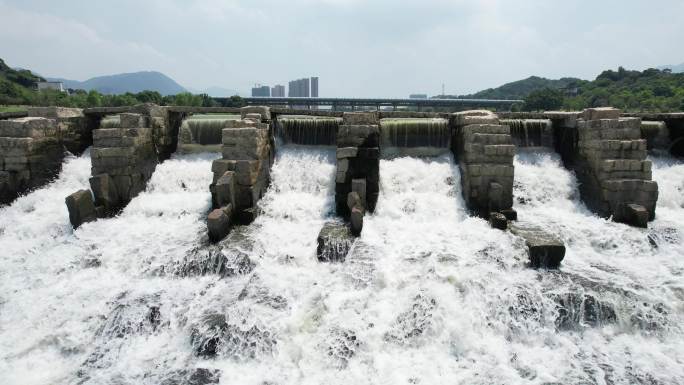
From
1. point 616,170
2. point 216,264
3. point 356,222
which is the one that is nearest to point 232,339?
point 216,264

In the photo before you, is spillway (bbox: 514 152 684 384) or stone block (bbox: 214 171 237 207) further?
stone block (bbox: 214 171 237 207)

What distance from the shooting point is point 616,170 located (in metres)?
8.86

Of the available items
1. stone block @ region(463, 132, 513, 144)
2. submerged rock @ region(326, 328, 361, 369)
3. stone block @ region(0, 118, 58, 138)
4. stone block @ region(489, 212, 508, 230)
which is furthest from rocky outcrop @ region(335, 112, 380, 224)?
stone block @ region(0, 118, 58, 138)

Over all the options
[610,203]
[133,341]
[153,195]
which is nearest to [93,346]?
[133,341]

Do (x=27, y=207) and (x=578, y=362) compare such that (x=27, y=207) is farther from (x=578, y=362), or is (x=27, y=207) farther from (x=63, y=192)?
(x=578, y=362)

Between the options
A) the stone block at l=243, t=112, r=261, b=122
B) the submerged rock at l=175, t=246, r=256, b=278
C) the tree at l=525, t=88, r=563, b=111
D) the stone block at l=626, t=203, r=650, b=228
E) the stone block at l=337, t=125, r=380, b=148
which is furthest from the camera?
the tree at l=525, t=88, r=563, b=111

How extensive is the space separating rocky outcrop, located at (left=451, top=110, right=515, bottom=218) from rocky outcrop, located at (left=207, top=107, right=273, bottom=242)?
4900 mm

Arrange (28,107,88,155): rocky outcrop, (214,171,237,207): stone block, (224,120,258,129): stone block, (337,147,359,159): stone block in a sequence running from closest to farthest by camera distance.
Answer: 1. (214,171,237,207): stone block
2. (337,147,359,159): stone block
3. (224,120,258,129): stone block
4. (28,107,88,155): rocky outcrop

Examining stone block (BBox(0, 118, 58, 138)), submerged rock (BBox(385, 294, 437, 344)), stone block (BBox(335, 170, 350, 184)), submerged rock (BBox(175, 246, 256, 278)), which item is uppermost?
stone block (BBox(0, 118, 58, 138))

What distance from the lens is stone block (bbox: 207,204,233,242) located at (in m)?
7.64

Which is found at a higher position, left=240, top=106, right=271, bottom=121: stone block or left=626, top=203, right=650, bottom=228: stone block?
left=240, top=106, right=271, bottom=121: stone block

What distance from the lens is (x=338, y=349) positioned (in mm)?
5301

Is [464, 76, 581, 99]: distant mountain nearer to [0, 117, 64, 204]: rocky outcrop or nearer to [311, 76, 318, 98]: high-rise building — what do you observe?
[311, 76, 318, 98]: high-rise building

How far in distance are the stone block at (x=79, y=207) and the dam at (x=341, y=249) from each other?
48 millimetres
